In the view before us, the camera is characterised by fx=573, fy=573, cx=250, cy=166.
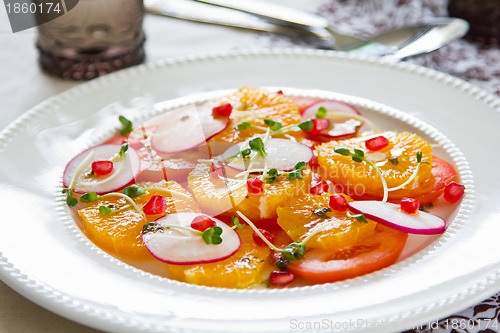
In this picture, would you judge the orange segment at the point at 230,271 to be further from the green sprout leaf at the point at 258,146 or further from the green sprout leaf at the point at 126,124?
the green sprout leaf at the point at 126,124

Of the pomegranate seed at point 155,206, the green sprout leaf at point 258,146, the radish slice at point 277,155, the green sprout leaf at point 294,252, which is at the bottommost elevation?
the green sprout leaf at point 294,252

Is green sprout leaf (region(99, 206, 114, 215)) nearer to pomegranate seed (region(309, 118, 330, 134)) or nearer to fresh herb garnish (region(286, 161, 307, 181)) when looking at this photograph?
fresh herb garnish (region(286, 161, 307, 181))

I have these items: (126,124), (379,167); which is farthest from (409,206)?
(126,124)

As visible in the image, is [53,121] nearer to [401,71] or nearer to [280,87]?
[280,87]

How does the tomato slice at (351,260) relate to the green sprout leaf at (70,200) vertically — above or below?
below

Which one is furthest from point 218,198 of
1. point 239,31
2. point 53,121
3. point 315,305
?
point 239,31

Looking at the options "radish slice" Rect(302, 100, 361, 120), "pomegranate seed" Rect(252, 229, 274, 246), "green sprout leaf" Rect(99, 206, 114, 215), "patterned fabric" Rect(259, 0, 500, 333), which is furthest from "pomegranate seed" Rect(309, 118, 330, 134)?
"patterned fabric" Rect(259, 0, 500, 333)

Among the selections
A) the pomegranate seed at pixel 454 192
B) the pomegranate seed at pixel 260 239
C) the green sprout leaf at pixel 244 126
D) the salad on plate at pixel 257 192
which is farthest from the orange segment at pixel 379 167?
the pomegranate seed at pixel 260 239
